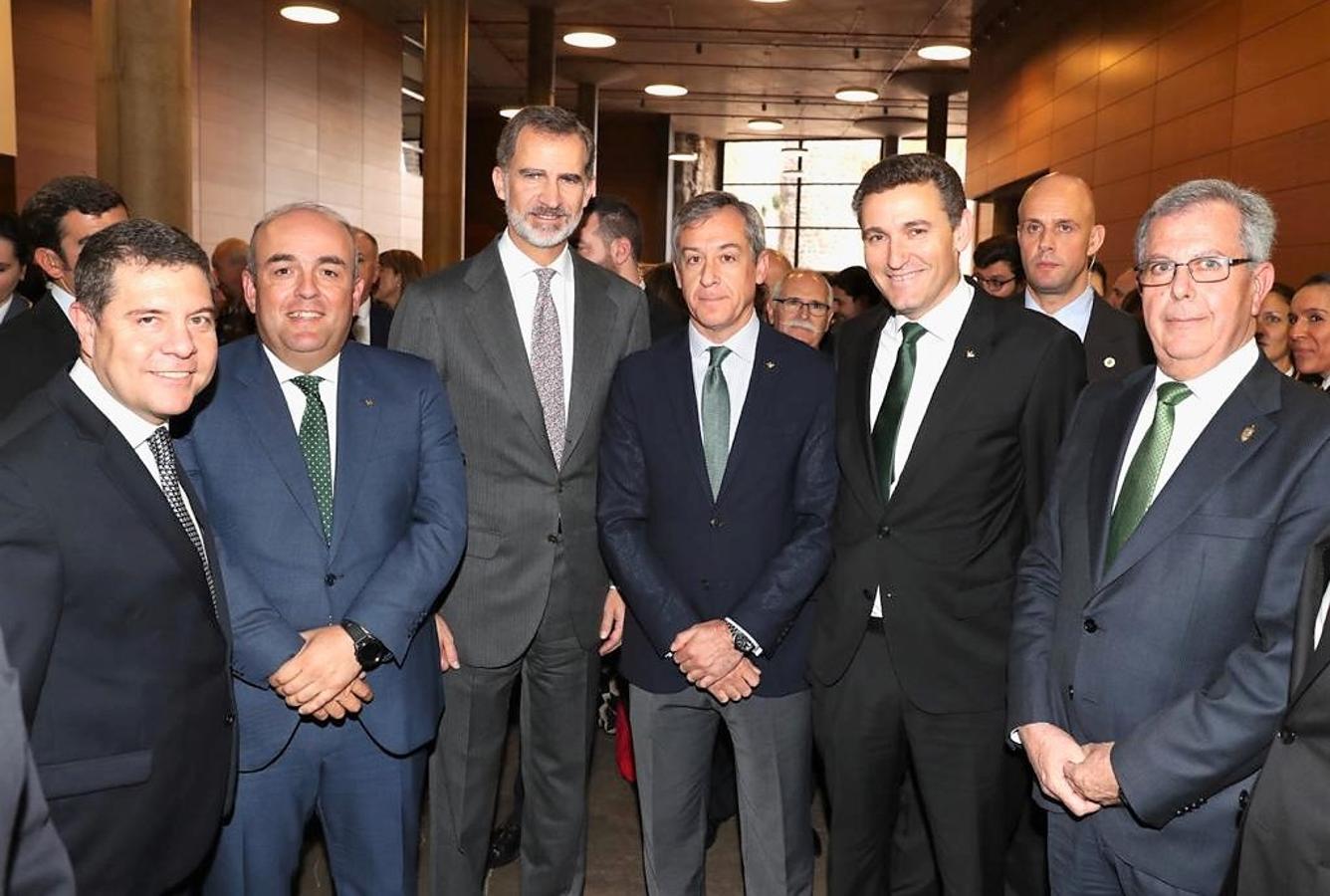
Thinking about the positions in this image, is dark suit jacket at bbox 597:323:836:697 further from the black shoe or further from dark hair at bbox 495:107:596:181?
the black shoe

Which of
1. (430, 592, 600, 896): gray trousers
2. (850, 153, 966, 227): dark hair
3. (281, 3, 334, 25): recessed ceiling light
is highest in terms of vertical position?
(281, 3, 334, 25): recessed ceiling light

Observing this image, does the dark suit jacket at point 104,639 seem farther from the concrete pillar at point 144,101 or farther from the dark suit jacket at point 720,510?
the concrete pillar at point 144,101

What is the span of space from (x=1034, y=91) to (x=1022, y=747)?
9.82 metres

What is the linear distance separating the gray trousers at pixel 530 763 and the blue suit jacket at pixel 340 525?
10.7 inches

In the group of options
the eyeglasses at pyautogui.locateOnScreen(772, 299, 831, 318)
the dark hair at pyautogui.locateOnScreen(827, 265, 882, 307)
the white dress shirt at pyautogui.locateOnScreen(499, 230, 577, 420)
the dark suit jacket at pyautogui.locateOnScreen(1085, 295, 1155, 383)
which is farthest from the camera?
the dark hair at pyautogui.locateOnScreen(827, 265, 882, 307)

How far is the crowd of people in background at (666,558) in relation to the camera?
1837 millimetres

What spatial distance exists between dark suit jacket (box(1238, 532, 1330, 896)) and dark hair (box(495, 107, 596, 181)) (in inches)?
76.6

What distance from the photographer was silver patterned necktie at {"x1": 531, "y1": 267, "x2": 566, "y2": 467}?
2.79 m

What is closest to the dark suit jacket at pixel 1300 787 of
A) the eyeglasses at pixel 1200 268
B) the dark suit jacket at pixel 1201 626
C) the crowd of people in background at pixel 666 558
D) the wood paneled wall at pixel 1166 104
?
the crowd of people in background at pixel 666 558

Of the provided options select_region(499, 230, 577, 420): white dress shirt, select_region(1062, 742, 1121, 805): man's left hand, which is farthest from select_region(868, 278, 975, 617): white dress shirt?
select_region(499, 230, 577, 420): white dress shirt

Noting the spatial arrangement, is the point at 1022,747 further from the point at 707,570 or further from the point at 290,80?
the point at 290,80

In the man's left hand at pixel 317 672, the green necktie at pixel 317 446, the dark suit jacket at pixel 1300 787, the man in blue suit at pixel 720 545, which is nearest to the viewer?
the dark suit jacket at pixel 1300 787

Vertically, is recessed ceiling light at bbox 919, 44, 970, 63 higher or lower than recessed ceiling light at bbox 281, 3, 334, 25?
higher

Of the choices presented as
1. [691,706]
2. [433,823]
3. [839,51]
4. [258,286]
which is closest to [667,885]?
[691,706]
